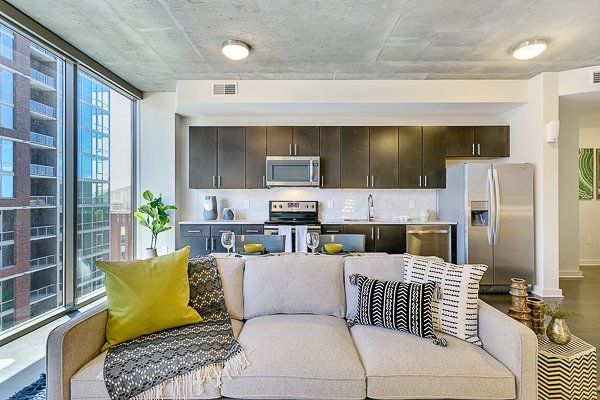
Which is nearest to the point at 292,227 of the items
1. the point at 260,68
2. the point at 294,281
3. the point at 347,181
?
the point at 347,181

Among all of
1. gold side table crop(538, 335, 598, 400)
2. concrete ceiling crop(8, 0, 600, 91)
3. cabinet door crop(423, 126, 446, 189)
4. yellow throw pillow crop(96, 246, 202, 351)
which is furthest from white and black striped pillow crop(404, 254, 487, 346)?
cabinet door crop(423, 126, 446, 189)

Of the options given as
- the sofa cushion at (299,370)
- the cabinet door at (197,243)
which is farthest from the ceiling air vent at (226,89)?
the sofa cushion at (299,370)

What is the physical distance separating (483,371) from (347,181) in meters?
3.40

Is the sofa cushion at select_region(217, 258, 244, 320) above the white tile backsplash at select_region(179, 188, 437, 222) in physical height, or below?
below

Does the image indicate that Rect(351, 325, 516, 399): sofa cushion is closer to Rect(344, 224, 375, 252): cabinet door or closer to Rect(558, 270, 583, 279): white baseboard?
Rect(344, 224, 375, 252): cabinet door

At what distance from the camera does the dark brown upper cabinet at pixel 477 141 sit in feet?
14.9

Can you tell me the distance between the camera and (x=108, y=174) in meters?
4.00

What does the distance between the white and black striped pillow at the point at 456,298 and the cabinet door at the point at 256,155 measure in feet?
10.4

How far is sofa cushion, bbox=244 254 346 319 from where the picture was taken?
198cm

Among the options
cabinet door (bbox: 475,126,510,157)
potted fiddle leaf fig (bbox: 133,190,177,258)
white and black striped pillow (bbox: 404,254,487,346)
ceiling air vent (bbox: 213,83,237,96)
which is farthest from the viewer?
cabinet door (bbox: 475,126,510,157)

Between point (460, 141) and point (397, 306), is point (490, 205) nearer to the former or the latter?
point (460, 141)

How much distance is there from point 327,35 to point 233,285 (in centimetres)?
243

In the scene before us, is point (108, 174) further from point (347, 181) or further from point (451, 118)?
point (451, 118)

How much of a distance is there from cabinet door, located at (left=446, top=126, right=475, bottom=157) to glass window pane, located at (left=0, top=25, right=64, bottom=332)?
15.8 feet
